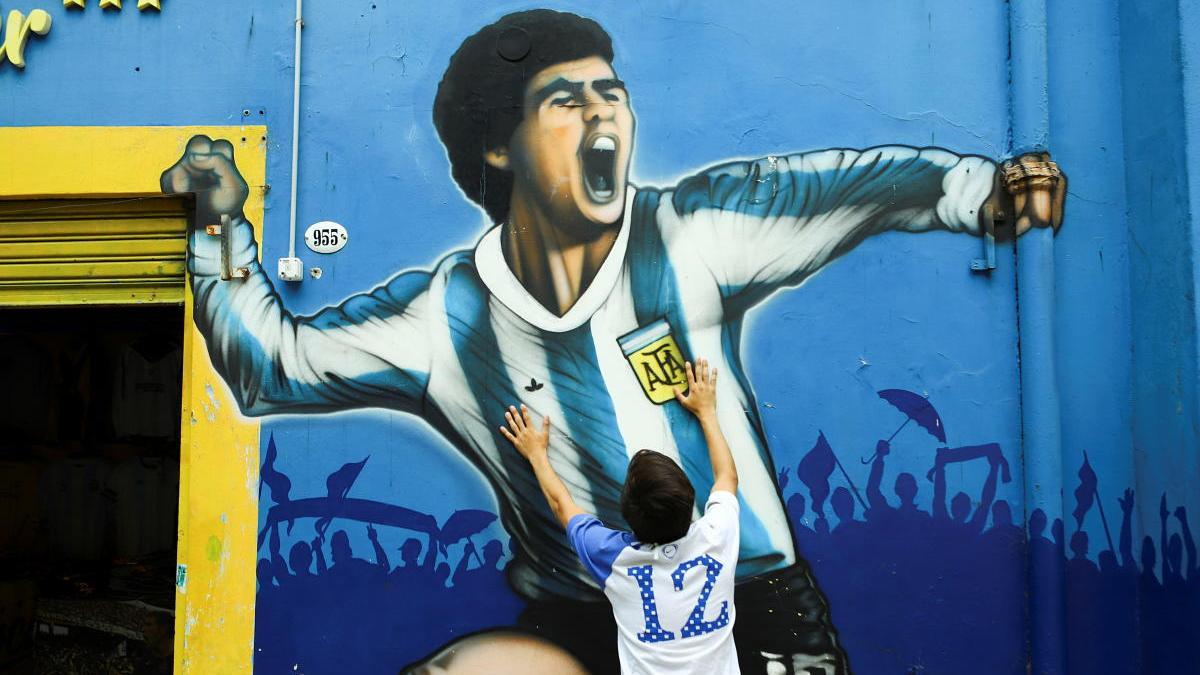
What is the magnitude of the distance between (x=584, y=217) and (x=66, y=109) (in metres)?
2.49

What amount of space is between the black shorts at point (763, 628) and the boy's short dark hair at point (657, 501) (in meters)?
1.27

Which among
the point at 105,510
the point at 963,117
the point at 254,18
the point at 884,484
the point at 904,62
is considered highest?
Answer: the point at 254,18

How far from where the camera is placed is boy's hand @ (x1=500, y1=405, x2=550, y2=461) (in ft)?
12.3

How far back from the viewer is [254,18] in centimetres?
405

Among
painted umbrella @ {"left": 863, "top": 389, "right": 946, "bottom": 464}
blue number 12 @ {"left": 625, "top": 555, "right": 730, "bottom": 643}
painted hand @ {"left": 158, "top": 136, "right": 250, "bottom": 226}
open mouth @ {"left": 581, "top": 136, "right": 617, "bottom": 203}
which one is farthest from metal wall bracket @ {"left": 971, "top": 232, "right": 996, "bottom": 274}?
painted hand @ {"left": 158, "top": 136, "right": 250, "bottom": 226}

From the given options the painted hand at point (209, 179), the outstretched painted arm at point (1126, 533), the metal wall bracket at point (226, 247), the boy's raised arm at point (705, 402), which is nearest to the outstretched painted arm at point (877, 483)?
the boy's raised arm at point (705, 402)

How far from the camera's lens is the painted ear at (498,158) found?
3928mm

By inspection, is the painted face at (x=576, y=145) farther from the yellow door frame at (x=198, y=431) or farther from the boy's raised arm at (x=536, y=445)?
the yellow door frame at (x=198, y=431)

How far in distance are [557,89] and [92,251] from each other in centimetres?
235

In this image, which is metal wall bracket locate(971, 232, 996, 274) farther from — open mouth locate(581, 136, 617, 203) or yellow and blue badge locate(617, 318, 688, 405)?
open mouth locate(581, 136, 617, 203)

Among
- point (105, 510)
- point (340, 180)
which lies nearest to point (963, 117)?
point (340, 180)

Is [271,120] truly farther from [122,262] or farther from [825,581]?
[825,581]

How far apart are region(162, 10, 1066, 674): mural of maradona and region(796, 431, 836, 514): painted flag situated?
14 centimetres

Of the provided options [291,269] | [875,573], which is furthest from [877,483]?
[291,269]
